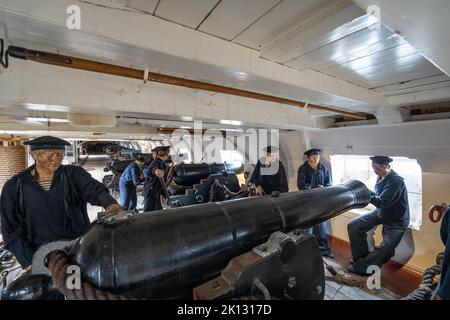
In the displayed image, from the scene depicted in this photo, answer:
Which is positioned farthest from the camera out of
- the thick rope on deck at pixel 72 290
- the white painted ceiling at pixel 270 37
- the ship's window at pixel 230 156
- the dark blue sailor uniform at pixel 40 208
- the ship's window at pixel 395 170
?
the ship's window at pixel 230 156

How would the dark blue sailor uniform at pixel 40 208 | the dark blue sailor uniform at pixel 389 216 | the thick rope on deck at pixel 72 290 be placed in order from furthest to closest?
the dark blue sailor uniform at pixel 389 216 < the dark blue sailor uniform at pixel 40 208 < the thick rope on deck at pixel 72 290

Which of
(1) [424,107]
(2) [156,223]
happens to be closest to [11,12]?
(2) [156,223]

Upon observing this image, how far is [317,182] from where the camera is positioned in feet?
10.5

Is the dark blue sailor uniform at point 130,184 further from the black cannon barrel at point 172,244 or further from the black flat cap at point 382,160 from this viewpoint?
the black flat cap at point 382,160

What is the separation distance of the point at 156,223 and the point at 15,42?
1154 millimetres

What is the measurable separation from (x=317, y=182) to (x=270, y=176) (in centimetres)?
67

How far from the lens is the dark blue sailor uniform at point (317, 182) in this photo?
10.2ft

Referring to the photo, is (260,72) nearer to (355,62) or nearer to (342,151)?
(355,62)

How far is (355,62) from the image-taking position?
1.35m

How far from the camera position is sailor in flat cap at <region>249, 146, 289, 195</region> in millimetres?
3428

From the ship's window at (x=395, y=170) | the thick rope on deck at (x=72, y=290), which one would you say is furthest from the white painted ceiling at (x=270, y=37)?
the ship's window at (x=395, y=170)

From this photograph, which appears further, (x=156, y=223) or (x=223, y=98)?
(x=223, y=98)

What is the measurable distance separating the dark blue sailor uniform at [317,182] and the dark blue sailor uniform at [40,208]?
2652mm

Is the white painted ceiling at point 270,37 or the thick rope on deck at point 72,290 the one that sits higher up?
the white painted ceiling at point 270,37
